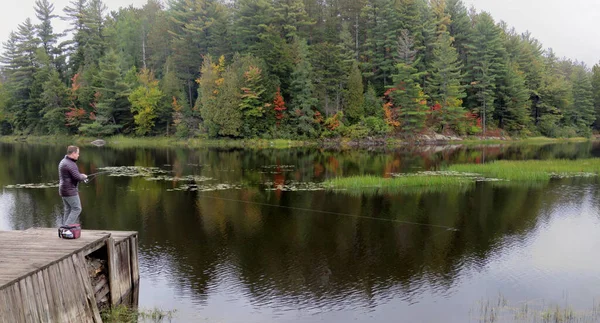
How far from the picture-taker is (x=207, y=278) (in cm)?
1106

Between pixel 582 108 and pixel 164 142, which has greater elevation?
pixel 582 108

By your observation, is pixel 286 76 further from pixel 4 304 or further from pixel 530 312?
pixel 4 304

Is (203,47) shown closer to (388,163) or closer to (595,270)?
(388,163)

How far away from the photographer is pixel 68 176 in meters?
9.17

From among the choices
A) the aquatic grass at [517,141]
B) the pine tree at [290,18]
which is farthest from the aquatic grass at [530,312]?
the pine tree at [290,18]

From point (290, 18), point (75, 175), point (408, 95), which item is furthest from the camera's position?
point (290, 18)

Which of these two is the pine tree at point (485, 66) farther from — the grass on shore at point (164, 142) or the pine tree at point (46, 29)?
the pine tree at point (46, 29)

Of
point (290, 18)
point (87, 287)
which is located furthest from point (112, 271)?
point (290, 18)

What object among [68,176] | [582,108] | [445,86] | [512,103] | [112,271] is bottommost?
[112,271]

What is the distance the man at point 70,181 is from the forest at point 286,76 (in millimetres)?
44023

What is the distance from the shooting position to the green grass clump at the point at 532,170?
26328mm

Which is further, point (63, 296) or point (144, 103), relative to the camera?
point (144, 103)

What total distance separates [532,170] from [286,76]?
118ft

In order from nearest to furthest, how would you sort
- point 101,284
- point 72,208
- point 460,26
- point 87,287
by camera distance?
1. point 87,287
2. point 101,284
3. point 72,208
4. point 460,26
